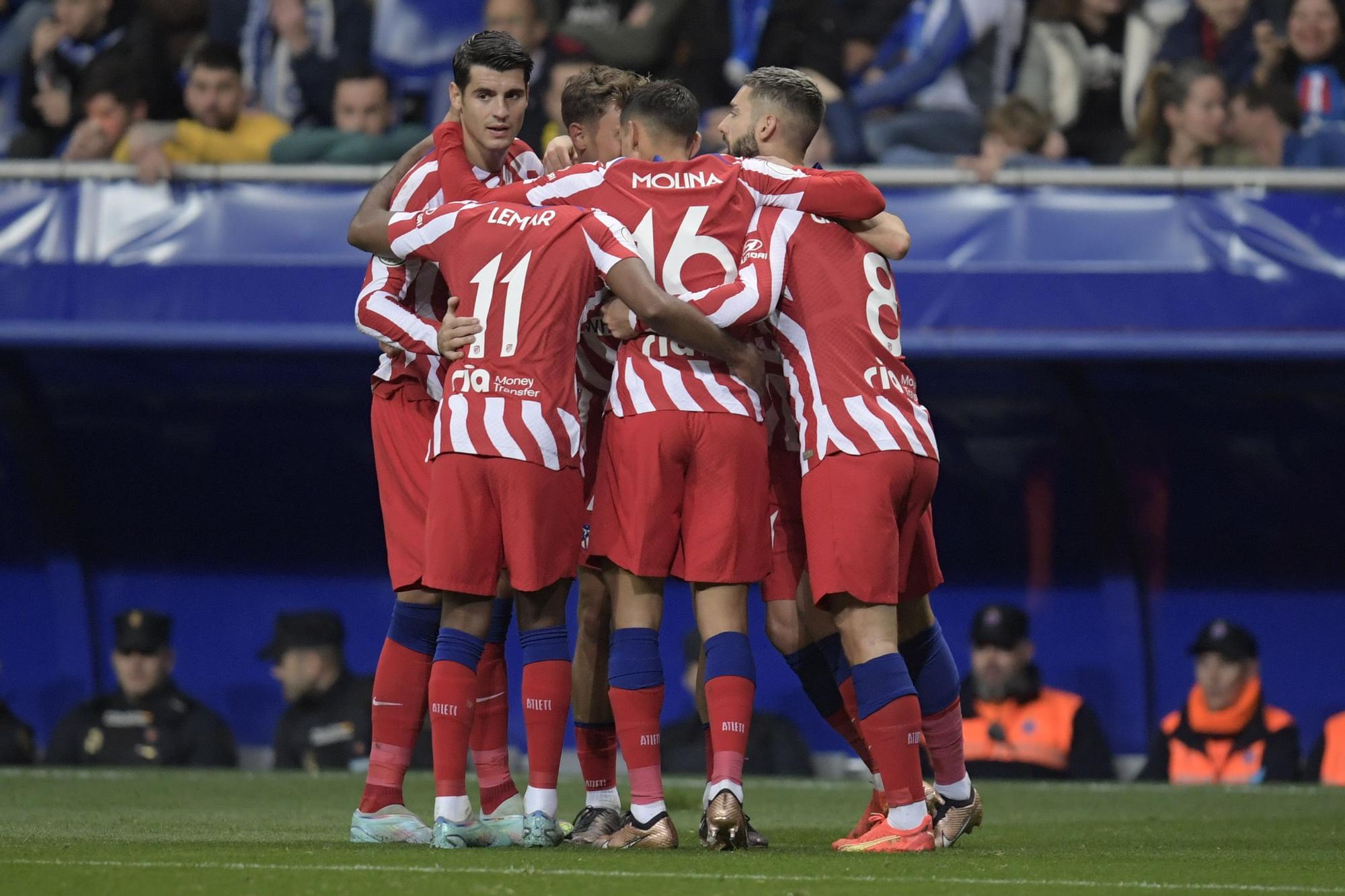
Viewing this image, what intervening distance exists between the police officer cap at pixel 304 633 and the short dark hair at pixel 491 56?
4580 mm

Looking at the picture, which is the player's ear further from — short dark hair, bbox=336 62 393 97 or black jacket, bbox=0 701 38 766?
black jacket, bbox=0 701 38 766

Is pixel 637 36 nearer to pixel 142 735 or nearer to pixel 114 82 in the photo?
pixel 114 82

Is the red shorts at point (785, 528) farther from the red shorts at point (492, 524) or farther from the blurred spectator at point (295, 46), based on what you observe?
the blurred spectator at point (295, 46)

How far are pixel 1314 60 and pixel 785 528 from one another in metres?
5.35

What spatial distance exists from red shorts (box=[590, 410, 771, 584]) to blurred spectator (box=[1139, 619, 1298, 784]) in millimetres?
4493

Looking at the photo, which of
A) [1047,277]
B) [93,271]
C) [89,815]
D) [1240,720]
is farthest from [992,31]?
[89,815]

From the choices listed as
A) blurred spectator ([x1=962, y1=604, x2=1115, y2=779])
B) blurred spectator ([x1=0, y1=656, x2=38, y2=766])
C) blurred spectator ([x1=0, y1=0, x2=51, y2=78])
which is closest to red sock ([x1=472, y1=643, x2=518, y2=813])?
blurred spectator ([x1=962, y1=604, x2=1115, y2=779])

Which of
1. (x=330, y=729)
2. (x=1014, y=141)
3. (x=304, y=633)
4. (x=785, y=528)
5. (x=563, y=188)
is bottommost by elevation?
(x=330, y=729)

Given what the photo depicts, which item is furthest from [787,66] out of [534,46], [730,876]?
[730,876]

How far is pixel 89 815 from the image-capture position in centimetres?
656

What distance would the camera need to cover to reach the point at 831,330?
5.28 m

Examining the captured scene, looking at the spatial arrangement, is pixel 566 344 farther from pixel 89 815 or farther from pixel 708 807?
pixel 89 815

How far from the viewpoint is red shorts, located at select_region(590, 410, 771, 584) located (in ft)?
17.0

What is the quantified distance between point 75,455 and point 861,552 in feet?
20.2
